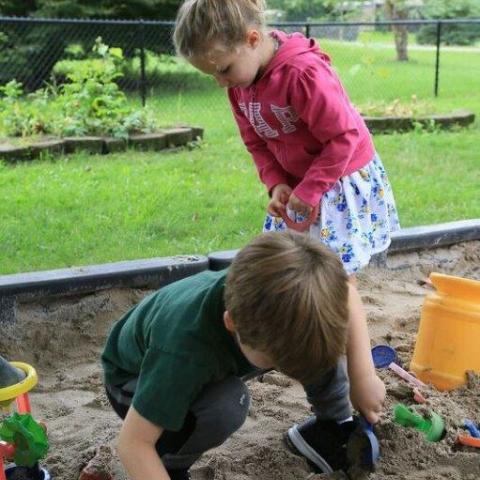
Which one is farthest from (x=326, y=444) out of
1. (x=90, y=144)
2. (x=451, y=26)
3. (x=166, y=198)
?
(x=451, y=26)

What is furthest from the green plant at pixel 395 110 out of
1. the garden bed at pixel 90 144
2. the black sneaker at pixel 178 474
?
the black sneaker at pixel 178 474

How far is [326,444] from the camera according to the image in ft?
7.09

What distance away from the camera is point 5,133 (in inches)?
260

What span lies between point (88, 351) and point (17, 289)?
1.06 ft

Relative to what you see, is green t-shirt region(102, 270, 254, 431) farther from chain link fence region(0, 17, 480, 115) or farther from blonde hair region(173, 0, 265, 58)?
chain link fence region(0, 17, 480, 115)

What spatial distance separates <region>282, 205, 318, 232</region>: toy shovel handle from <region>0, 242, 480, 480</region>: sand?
0.49 meters

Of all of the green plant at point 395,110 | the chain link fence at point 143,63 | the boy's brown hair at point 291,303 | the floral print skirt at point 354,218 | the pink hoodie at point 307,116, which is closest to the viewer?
the boy's brown hair at point 291,303

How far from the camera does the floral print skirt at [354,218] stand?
248 centimetres

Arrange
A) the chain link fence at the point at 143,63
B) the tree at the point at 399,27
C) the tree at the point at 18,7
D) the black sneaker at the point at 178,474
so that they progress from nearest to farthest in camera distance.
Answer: the black sneaker at the point at 178,474 < the chain link fence at the point at 143,63 < the tree at the point at 18,7 < the tree at the point at 399,27

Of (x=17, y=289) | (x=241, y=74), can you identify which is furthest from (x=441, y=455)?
(x=17, y=289)

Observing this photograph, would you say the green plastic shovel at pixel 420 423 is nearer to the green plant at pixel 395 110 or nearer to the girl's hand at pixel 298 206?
the girl's hand at pixel 298 206

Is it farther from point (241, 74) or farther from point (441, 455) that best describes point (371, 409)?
point (241, 74)

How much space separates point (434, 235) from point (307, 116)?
5.12 feet

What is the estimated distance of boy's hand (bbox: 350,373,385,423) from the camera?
205 cm
